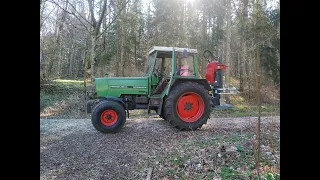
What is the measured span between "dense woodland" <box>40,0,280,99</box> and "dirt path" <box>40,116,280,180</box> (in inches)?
190

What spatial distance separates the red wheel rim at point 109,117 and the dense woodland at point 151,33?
5042mm

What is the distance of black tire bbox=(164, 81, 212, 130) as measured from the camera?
477 cm

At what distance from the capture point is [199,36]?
11984 millimetres

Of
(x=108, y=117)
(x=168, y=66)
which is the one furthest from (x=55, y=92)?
(x=168, y=66)

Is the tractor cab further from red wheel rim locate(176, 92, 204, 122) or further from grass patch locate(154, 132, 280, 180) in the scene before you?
grass patch locate(154, 132, 280, 180)

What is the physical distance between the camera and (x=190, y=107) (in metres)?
5.02

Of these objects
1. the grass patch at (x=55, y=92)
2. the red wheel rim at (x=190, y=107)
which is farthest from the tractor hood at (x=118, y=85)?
the grass patch at (x=55, y=92)

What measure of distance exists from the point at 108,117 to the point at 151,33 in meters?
8.79

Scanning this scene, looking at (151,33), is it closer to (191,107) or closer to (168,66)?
(168,66)
